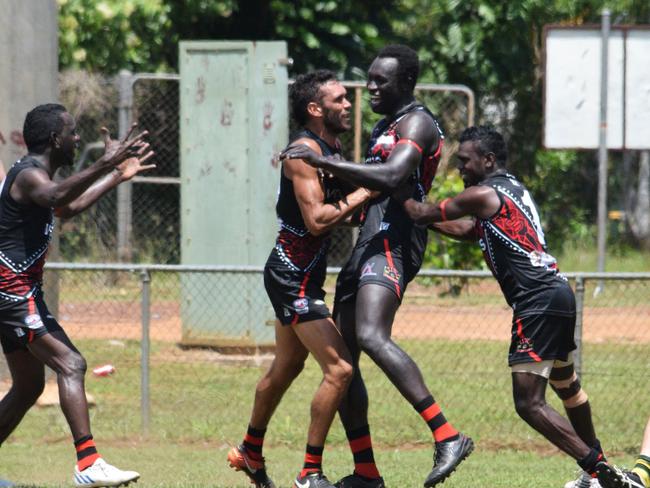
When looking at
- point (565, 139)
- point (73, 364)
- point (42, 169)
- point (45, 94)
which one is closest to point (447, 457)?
point (73, 364)

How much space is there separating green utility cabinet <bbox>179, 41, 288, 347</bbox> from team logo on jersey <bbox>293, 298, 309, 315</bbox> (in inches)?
201

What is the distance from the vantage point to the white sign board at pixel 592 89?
13961 mm

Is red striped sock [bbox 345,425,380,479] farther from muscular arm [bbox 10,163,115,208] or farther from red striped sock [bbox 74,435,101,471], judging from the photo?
muscular arm [bbox 10,163,115,208]

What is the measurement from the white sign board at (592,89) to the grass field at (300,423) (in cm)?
303

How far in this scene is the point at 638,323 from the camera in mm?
12328

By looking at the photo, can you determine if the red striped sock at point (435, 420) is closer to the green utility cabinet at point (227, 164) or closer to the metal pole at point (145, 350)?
the metal pole at point (145, 350)

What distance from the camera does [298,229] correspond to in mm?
7184

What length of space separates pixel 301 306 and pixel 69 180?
146 centimetres

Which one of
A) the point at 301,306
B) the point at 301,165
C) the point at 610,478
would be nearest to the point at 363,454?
the point at 301,306

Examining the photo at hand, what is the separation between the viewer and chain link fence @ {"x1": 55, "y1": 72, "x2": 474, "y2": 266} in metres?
14.9

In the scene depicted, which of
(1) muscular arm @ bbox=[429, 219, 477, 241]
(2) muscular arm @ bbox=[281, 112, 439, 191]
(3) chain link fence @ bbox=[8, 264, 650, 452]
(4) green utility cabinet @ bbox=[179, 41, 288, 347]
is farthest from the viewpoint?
(4) green utility cabinet @ bbox=[179, 41, 288, 347]

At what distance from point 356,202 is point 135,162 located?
1.32 m

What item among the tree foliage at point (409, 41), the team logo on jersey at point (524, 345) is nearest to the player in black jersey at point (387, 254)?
the team logo on jersey at point (524, 345)

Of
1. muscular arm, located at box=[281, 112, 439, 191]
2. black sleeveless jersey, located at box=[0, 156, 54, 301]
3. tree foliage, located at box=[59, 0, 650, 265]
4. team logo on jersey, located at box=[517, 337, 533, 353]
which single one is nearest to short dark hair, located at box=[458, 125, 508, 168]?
muscular arm, located at box=[281, 112, 439, 191]
